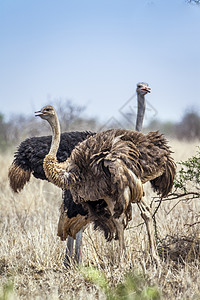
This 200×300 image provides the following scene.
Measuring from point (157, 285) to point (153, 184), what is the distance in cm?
103

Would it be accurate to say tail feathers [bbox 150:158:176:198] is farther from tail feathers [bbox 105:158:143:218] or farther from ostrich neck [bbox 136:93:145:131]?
ostrich neck [bbox 136:93:145:131]

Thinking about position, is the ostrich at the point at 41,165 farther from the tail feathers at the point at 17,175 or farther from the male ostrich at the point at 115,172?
the male ostrich at the point at 115,172

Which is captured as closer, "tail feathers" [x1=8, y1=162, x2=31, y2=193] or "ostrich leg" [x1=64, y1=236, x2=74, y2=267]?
"ostrich leg" [x1=64, y1=236, x2=74, y2=267]

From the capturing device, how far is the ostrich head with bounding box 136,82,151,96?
186 inches

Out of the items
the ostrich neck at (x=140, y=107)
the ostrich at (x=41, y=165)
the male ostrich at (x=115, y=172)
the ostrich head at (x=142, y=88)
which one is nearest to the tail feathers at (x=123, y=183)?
the male ostrich at (x=115, y=172)

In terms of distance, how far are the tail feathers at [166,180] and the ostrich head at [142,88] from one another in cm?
122

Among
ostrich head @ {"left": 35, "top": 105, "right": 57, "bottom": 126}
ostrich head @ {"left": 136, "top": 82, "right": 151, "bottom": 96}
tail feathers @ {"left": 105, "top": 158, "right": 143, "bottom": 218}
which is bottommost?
tail feathers @ {"left": 105, "top": 158, "right": 143, "bottom": 218}

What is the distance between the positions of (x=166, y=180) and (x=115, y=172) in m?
0.71

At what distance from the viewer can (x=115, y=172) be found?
3.20 meters

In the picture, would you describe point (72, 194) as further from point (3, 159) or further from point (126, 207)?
point (3, 159)

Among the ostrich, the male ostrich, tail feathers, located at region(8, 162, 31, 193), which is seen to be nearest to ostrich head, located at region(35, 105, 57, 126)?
the male ostrich

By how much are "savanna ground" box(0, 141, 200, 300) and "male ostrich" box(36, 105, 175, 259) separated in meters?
0.29

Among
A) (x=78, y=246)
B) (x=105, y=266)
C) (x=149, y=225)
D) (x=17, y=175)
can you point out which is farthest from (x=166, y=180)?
(x=17, y=175)

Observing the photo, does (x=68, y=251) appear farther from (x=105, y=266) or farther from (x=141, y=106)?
(x=141, y=106)
